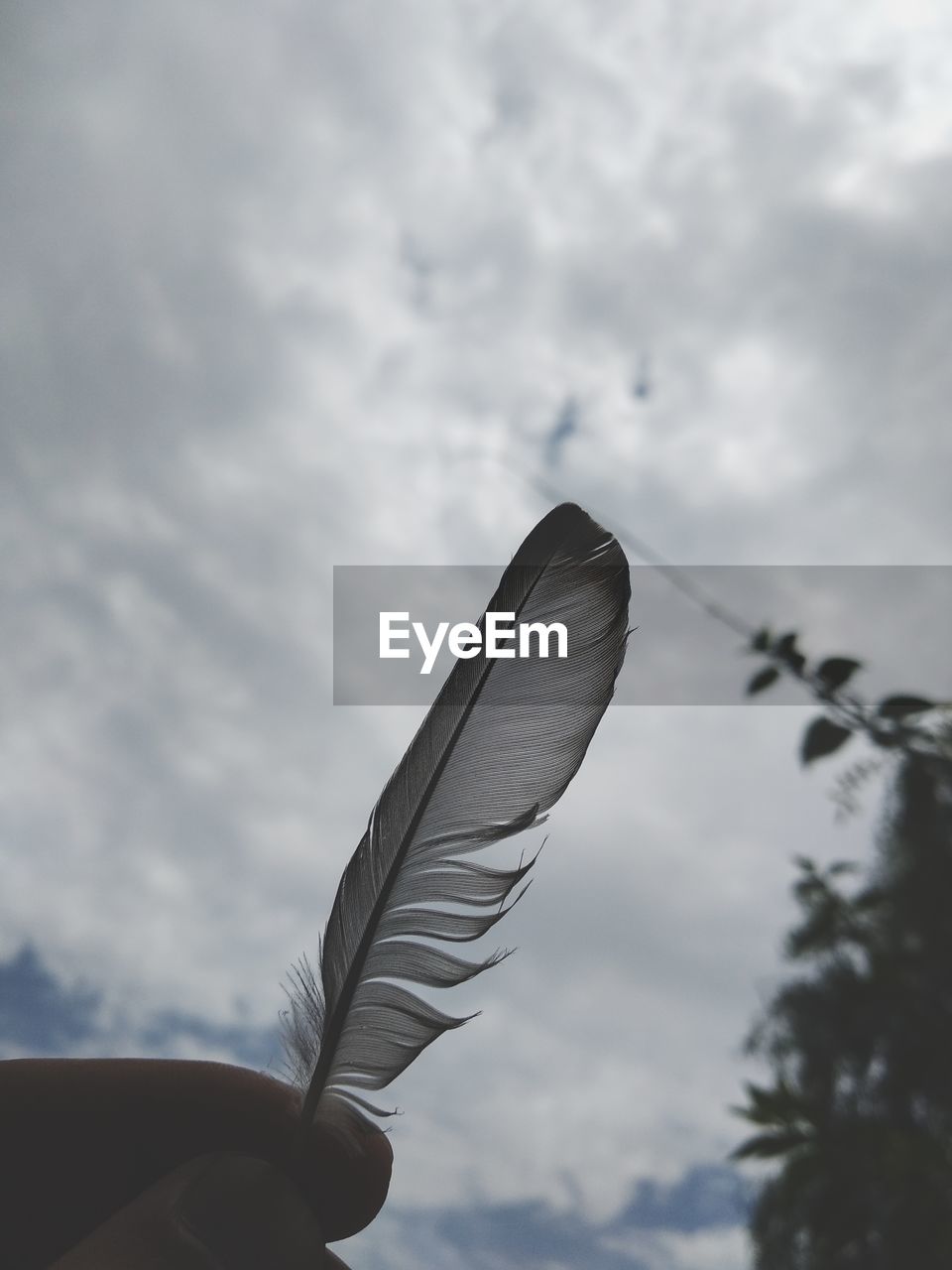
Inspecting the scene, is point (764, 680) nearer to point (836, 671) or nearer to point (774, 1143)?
point (836, 671)

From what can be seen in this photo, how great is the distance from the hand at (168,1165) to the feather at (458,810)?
0.15 metres

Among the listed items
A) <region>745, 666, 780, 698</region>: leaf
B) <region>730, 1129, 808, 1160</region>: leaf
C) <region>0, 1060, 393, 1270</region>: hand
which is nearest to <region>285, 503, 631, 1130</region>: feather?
<region>0, 1060, 393, 1270</region>: hand

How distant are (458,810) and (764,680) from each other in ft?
2.37

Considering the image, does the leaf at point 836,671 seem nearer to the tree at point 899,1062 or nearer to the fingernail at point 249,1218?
the tree at point 899,1062

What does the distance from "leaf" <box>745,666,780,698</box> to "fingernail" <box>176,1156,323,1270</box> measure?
134 cm

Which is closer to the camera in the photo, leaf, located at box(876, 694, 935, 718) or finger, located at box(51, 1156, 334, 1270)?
finger, located at box(51, 1156, 334, 1270)

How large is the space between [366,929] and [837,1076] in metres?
4.88

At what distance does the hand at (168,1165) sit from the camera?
4.81 feet

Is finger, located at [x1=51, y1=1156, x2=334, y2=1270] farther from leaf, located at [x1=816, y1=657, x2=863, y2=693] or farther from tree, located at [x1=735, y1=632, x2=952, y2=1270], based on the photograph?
leaf, located at [x1=816, y1=657, x2=863, y2=693]

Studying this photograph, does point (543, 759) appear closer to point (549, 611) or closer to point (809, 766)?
point (549, 611)

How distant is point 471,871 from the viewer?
66.4 inches

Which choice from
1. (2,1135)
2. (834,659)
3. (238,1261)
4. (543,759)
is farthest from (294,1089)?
(834,659)

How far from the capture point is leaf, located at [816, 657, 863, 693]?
1.65 meters

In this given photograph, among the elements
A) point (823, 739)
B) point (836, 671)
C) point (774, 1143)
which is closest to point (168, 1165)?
point (774, 1143)
